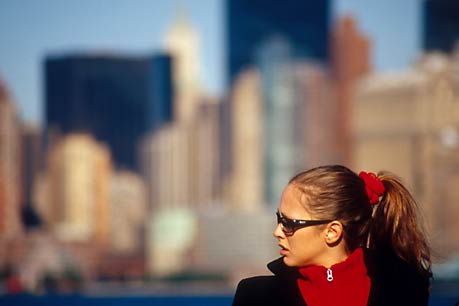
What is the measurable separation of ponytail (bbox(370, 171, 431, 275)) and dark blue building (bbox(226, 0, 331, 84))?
71.8 meters

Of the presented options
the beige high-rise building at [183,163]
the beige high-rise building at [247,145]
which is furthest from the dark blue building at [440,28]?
the beige high-rise building at [183,163]

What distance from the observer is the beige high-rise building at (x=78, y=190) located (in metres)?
65.6

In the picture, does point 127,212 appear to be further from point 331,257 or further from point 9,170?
point 331,257

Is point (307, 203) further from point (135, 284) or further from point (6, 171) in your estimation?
point (6, 171)

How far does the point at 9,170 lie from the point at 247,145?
16.4 metres

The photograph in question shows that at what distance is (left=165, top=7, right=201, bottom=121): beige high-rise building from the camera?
74744 millimetres

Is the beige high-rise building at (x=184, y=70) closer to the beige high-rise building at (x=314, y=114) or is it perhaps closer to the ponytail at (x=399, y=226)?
the beige high-rise building at (x=314, y=114)

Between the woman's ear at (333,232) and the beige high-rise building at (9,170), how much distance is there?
198 ft

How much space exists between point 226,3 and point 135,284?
27312 millimetres

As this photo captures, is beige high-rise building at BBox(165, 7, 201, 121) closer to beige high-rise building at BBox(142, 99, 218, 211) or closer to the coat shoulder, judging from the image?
beige high-rise building at BBox(142, 99, 218, 211)

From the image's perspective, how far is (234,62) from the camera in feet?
241

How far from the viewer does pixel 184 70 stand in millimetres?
76750

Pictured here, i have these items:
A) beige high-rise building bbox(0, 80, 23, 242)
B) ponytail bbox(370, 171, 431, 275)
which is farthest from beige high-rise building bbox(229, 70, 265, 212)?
ponytail bbox(370, 171, 431, 275)

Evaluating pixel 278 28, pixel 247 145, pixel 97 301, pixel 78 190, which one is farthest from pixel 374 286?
pixel 278 28
